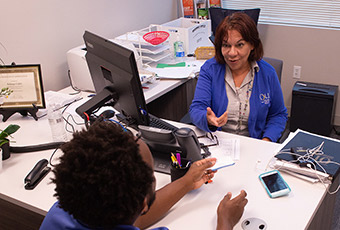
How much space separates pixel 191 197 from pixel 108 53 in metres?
0.76

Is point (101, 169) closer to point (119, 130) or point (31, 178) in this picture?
point (119, 130)

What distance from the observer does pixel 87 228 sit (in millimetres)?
881

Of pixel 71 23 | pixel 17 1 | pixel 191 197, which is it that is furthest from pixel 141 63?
pixel 191 197

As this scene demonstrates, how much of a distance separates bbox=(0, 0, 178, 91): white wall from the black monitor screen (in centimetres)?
89

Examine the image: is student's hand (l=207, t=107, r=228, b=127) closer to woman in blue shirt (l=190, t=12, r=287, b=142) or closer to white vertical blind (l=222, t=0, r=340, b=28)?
woman in blue shirt (l=190, t=12, r=287, b=142)

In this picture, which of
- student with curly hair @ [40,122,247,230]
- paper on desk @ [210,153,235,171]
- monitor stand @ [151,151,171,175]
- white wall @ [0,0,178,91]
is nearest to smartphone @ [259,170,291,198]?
paper on desk @ [210,153,235,171]

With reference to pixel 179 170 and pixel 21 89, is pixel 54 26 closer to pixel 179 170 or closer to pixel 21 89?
pixel 21 89

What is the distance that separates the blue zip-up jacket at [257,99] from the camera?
2064mm

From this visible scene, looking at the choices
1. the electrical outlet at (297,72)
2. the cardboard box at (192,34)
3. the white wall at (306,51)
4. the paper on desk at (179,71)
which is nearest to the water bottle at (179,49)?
the cardboard box at (192,34)

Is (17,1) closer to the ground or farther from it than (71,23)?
farther from it

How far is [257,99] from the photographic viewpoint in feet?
6.77

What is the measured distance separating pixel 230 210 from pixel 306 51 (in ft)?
8.43

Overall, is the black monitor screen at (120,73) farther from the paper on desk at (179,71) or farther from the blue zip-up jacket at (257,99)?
the paper on desk at (179,71)

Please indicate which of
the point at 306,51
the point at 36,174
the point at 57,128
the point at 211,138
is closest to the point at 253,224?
the point at 211,138
